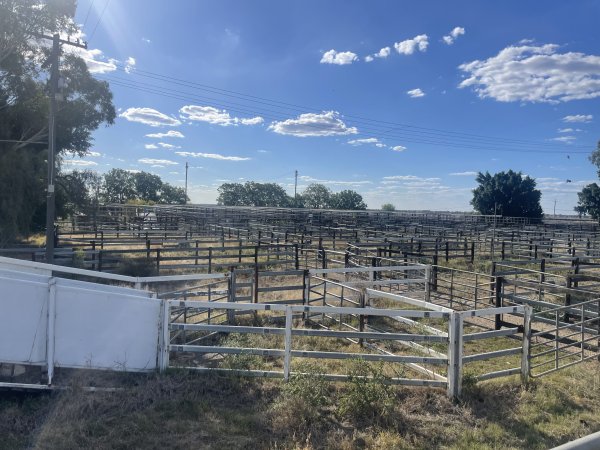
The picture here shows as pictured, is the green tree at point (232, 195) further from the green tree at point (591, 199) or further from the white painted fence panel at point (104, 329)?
the white painted fence panel at point (104, 329)

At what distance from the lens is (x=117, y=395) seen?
4926 mm

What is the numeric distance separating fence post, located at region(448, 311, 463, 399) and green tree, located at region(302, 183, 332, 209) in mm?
123507

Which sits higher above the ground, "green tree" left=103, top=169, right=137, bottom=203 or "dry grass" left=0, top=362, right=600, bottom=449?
"green tree" left=103, top=169, right=137, bottom=203

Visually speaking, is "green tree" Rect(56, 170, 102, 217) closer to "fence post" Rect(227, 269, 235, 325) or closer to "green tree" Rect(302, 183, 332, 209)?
"fence post" Rect(227, 269, 235, 325)

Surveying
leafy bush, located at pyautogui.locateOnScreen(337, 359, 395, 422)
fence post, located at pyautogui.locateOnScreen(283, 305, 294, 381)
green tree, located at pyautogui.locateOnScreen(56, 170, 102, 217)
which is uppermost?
green tree, located at pyautogui.locateOnScreen(56, 170, 102, 217)

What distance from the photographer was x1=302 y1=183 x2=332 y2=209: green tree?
131500 mm

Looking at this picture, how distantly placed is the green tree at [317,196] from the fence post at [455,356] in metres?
124

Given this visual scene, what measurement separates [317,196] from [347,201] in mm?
12736

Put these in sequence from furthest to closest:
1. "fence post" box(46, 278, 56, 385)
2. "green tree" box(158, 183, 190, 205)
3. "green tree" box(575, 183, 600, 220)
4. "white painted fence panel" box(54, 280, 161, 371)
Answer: "green tree" box(158, 183, 190, 205)
"green tree" box(575, 183, 600, 220)
"white painted fence panel" box(54, 280, 161, 371)
"fence post" box(46, 278, 56, 385)

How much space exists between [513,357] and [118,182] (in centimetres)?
13331

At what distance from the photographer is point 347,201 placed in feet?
411

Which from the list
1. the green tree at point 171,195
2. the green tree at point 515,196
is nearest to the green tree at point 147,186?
the green tree at point 171,195

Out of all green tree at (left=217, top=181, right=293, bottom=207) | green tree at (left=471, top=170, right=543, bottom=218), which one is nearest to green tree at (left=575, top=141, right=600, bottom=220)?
green tree at (left=471, top=170, right=543, bottom=218)

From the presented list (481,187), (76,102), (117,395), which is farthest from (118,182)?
(117,395)
